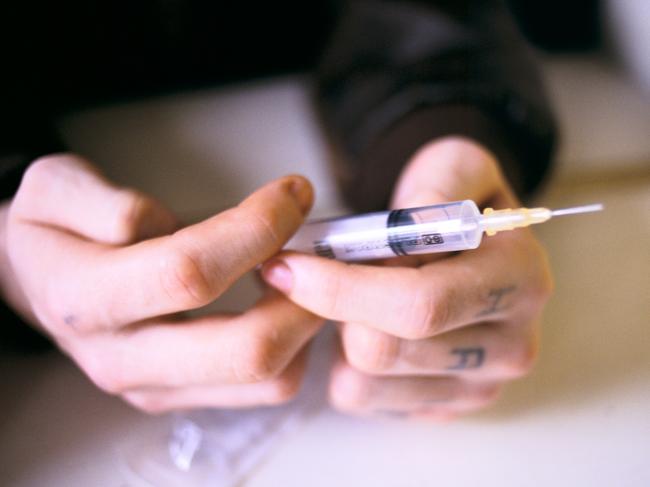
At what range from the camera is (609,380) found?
444mm

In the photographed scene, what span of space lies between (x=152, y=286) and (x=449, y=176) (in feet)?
0.78

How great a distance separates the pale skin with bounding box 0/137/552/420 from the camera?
37 centimetres

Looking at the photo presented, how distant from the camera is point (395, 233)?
380mm

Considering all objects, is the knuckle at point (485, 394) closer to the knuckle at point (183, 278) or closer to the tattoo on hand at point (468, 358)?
the tattoo on hand at point (468, 358)

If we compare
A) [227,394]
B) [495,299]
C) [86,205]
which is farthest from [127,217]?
[495,299]

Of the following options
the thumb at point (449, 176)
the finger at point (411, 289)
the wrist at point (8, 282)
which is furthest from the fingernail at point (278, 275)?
the wrist at point (8, 282)

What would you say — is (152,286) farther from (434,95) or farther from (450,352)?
(434,95)

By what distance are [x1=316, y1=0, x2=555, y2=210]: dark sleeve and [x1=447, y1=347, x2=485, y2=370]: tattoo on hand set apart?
176mm

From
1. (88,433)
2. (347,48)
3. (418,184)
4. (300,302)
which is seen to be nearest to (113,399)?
(88,433)

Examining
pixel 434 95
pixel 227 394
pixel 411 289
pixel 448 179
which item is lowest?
pixel 227 394

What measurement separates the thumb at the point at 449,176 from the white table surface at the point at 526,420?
4.1 inches

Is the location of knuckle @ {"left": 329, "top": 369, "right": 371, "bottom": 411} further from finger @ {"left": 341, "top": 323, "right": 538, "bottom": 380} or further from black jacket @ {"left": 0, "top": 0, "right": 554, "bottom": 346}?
black jacket @ {"left": 0, "top": 0, "right": 554, "bottom": 346}

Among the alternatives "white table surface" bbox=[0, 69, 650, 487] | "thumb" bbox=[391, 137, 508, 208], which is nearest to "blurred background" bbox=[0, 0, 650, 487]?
"white table surface" bbox=[0, 69, 650, 487]

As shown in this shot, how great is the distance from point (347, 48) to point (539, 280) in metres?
0.35
